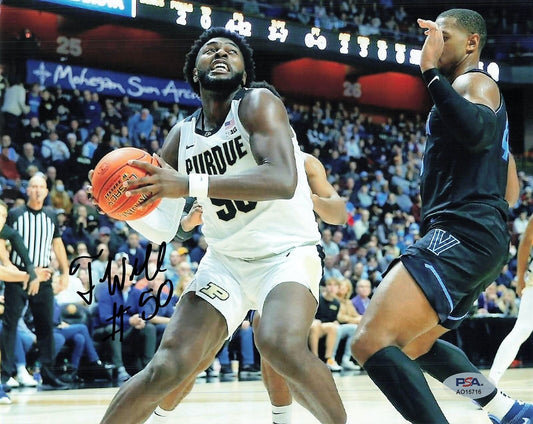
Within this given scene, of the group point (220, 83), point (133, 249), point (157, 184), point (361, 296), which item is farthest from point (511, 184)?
point (361, 296)

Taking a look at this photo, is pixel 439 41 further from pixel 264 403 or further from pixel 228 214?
pixel 264 403

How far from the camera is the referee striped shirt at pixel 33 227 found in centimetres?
644

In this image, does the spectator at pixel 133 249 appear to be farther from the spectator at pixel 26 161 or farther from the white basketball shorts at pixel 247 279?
the white basketball shorts at pixel 247 279

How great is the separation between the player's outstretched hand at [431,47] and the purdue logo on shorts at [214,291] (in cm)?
119

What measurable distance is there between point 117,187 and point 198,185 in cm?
37

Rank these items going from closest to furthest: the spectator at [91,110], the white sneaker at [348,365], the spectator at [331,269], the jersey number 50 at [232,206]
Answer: the jersey number 50 at [232,206] < the white sneaker at [348,365] < the spectator at [331,269] < the spectator at [91,110]

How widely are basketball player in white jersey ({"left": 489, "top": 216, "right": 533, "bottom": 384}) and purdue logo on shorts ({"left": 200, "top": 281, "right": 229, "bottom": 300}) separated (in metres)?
2.67

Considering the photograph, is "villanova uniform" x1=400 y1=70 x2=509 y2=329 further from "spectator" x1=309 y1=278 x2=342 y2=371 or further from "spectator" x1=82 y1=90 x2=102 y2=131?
"spectator" x1=82 y1=90 x2=102 y2=131

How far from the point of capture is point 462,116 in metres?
2.81

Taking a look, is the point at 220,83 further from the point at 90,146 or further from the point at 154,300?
the point at 90,146

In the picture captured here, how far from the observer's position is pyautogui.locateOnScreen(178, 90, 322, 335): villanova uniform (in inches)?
129

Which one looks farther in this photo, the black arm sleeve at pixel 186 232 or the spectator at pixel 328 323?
the spectator at pixel 328 323

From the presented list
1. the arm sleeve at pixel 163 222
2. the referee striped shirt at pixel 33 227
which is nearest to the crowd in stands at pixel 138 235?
the referee striped shirt at pixel 33 227
